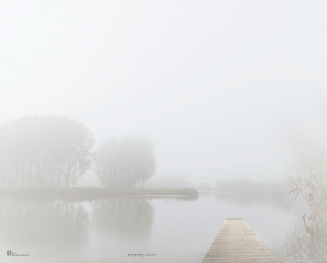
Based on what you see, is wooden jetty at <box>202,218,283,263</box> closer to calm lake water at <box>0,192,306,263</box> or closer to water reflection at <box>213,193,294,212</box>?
calm lake water at <box>0,192,306,263</box>

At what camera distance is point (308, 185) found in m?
10.0

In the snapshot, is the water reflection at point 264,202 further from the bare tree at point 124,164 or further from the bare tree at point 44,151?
the bare tree at point 44,151

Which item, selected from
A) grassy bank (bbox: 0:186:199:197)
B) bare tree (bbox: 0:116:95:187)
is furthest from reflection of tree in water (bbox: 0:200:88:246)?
bare tree (bbox: 0:116:95:187)

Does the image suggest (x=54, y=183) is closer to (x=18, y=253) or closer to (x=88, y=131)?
(x=88, y=131)

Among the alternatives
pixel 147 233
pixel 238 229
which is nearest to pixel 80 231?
pixel 147 233

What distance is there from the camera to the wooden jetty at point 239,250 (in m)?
7.66

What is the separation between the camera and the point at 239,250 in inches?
341

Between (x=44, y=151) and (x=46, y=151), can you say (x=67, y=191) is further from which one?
(x=44, y=151)

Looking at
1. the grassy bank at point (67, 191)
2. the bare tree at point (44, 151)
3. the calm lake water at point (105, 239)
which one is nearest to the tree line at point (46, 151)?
the bare tree at point (44, 151)

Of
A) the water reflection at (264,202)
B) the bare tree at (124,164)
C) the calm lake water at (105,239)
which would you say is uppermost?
the bare tree at (124,164)

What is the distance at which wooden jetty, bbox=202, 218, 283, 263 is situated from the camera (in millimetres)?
7660

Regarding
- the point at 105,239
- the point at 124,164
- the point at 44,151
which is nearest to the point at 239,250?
the point at 105,239

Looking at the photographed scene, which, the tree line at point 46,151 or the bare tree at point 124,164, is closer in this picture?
the tree line at point 46,151

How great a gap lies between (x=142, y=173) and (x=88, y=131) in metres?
14.8
